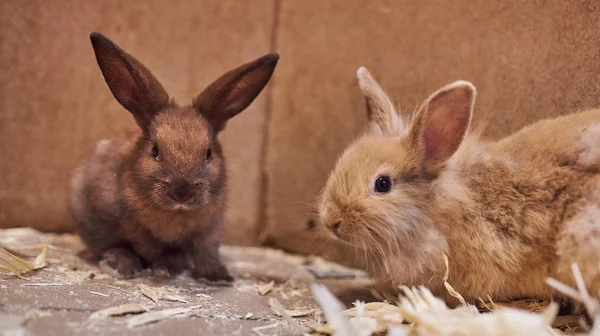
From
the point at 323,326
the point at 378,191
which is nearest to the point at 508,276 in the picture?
the point at 378,191

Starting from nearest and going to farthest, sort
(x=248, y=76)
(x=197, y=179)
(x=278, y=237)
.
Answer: (x=197, y=179) < (x=248, y=76) < (x=278, y=237)

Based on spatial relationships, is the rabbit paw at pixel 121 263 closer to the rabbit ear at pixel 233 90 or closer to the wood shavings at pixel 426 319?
the rabbit ear at pixel 233 90

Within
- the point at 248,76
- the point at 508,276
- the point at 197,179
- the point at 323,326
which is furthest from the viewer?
the point at 248,76

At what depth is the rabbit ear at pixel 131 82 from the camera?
288cm

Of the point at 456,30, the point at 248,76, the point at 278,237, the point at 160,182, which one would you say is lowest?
the point at 278,237

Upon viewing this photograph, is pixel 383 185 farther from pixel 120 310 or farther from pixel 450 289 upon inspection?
pixel 120 310

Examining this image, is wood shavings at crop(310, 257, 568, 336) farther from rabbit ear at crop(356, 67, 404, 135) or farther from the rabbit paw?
the rabbit paw

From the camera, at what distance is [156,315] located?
2.26 m

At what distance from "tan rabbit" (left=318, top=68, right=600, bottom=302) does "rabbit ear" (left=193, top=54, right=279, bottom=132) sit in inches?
31.4

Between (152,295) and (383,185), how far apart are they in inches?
47.6

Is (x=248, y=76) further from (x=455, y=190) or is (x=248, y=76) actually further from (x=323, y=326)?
(x=323, y=326)

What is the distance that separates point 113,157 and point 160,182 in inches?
22.7

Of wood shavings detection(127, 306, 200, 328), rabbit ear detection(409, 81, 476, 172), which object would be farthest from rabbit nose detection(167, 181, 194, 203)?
rabbit ear detection(409, 81, 476, 172)

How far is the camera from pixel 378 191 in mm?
2588
